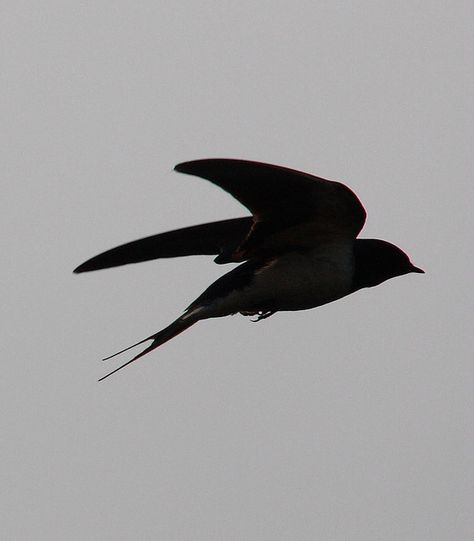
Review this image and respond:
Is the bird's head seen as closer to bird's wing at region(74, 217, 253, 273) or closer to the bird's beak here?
the bird's beak

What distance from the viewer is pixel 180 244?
727cm

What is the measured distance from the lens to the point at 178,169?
5.64m

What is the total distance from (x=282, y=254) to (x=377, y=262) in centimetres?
61

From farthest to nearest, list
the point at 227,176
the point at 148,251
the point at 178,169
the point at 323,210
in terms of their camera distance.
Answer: the point at 148,251, the point at 323,210, the point at 227,176, the point at 178,169

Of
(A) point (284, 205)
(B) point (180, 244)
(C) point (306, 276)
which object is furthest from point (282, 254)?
(B) point (180, 244)

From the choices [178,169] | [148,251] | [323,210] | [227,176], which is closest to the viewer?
[178,169]

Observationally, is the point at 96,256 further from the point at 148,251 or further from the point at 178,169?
the point at 178,169

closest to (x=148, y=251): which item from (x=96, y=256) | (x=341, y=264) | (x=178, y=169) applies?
(x=96, y=256)

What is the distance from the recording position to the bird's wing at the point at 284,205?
19.5ft

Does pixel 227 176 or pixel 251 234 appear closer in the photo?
pixel 227 176

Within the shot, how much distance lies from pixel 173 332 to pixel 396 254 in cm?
129

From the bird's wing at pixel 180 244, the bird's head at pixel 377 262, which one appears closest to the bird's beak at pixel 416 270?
the bird's head at pixel 377 262

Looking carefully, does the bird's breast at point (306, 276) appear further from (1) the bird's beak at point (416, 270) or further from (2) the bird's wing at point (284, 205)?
(1) the bird's beak at point (416, 270)

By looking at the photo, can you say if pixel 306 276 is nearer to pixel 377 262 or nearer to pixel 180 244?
pixel 377 262
